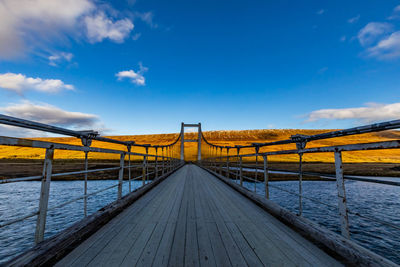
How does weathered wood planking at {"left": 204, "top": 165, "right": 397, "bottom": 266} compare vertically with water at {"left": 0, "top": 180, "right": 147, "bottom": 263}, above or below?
above

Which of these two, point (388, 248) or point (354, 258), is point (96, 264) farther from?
point (388, 248)

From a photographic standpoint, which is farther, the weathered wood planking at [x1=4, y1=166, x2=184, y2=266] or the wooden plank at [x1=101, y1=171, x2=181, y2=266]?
the wooden plank at [x1=101, y1=171, x2=181, y2=266]

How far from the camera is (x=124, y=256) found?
5.54ft

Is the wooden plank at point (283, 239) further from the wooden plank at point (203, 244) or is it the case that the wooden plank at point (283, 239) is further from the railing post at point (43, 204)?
the railing post at point (43, 204)

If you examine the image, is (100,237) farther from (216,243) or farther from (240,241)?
(240,241)

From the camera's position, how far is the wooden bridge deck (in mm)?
1641

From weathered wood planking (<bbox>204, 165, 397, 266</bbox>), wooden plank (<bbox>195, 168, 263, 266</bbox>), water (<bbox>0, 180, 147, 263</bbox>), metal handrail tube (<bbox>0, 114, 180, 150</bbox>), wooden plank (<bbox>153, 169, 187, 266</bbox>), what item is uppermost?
metal handrail tube (<bbox>0, 114, 180, 150</bbox>)

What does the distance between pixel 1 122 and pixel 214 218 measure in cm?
268

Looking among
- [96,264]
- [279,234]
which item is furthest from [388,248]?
[96,264]

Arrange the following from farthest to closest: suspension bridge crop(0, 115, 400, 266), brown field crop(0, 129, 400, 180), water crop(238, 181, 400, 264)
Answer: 1. brown field crop(0, 129, 400, 180)
2. water crop(238, 181, 400, 264)
3. suspension bridge crop(0, 115, 400, 266)

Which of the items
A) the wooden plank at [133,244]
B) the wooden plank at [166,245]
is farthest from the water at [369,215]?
the wooden plank at [133,244]

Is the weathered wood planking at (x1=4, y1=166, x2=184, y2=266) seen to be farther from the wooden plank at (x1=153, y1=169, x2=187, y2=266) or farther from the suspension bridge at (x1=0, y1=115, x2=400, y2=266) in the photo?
the wooden plank at (x1=153, y1=169, x2=187, y2=266)

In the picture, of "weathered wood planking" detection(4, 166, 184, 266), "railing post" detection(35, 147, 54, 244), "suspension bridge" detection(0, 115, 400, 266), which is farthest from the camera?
"railing post" detection(35, 147, 54, 244)

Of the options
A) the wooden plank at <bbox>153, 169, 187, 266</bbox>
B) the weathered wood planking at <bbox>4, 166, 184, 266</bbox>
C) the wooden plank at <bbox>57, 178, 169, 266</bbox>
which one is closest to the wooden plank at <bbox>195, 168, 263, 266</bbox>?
the wooden plank at <bbox>153, 169, 187, 266</bbox>
